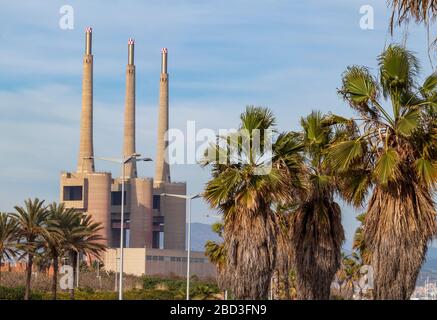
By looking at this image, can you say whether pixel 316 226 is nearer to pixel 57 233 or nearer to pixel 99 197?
pixel 57 233

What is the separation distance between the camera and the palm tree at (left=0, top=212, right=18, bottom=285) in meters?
Result: 92.2

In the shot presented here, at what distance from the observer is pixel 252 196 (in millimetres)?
36438

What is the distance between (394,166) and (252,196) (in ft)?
28.4

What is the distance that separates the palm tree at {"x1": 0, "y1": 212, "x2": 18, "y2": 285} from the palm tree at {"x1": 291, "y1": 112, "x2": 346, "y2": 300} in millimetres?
58280

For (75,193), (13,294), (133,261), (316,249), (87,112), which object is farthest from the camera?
(75,193)

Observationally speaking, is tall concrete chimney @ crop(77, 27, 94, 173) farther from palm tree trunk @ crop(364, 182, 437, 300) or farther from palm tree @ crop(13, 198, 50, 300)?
palm tree trunk @ crop(364, 182, 437, 300)

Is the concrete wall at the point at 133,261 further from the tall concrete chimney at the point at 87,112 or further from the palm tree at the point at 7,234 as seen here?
the palm tree at the point at 7,234

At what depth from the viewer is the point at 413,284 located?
29078 millimetres

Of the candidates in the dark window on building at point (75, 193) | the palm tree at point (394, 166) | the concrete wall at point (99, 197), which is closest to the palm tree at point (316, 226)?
the palm tree at point (394, 166)

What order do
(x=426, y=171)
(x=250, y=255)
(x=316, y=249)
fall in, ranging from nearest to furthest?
(x=426, y=171)
(x=250, y=255)
(x=316, y=249)

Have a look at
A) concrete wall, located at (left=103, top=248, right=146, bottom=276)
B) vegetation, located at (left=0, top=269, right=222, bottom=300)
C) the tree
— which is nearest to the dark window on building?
concrete wall, located at (left=103, top=248, right=146, bottom=276)

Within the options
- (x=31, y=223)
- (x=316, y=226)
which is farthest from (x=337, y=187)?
(x=31, y=223)

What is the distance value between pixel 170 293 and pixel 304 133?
9334cm
